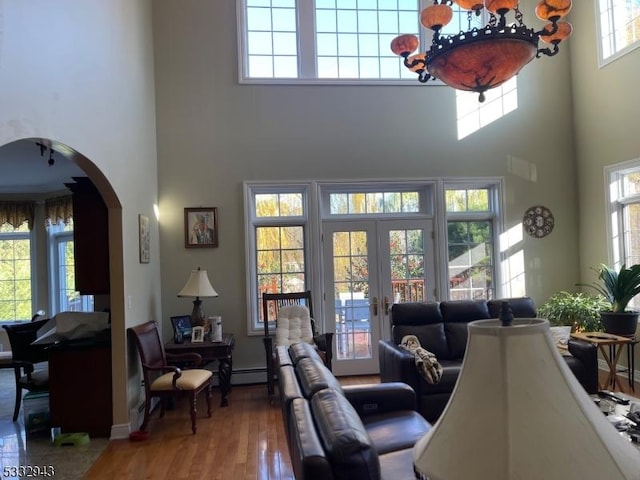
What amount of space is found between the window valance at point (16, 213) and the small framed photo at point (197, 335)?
447 cm

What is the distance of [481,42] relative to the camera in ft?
8.80

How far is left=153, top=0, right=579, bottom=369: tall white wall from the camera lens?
5.69 m

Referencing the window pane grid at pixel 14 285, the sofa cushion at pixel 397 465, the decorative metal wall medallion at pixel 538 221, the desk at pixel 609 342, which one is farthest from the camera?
the window pane grid at pixel 14 285

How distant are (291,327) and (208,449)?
1813mm

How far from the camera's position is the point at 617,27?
539 cm

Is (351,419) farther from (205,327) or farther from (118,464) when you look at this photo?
(205,327)

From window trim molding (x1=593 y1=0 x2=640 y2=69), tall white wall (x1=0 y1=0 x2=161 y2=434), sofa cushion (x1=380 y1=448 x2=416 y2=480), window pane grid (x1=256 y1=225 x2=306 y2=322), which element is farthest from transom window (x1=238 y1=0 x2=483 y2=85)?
sofa cushion (x1=380 y1=448 x2=416 y2=480)

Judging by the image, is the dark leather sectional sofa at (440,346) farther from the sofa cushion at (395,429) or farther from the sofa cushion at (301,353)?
the sofa cushion at (301,353)

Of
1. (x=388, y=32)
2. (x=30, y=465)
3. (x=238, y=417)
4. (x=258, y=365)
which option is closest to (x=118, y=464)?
(x=30, y=465)

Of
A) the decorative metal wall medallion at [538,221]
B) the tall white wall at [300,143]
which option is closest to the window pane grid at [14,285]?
the tall white wall at [300,143]

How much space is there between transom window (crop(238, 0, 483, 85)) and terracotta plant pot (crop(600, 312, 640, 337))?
3628mm

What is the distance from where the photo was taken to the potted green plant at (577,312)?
5176mm

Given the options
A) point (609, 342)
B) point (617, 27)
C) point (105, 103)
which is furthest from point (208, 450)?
point (617, 27)

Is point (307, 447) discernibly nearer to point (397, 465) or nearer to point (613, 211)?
point (397, 465)
